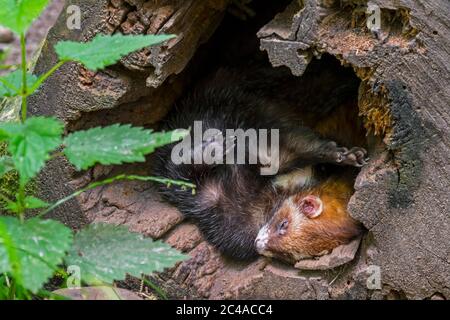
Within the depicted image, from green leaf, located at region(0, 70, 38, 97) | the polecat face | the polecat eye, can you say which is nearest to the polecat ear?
the polecat face

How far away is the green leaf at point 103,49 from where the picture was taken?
2438 mm

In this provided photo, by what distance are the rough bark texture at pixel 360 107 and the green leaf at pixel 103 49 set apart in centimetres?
72

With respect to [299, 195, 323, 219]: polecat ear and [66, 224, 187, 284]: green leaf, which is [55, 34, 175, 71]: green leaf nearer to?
[66, 224, 187, 284]: green leaf

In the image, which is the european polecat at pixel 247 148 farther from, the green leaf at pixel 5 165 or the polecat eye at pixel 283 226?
the green leaf at pixel 5 165

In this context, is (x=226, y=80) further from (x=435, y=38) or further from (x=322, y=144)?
(x=435, y=38)

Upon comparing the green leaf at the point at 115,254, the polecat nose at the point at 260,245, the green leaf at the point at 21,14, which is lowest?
the polecat nose at the point at 260,245

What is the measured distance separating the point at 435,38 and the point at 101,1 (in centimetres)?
136

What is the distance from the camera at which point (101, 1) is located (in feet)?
10.6

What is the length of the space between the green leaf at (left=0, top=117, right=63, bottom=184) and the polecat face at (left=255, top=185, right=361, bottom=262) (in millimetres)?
1640

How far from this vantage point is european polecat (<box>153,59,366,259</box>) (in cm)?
406

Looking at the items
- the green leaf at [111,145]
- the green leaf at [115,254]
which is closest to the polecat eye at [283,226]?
the green leaf at [115,254]

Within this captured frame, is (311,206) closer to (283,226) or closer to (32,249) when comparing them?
(283,226)

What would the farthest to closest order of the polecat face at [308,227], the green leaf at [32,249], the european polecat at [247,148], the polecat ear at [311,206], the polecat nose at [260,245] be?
the european polecat at [247,148] → the polecat ear at [311,206] → the polecat nose at [260,245] → the polecat face at [308,227] → the green leaf at [32,249]
